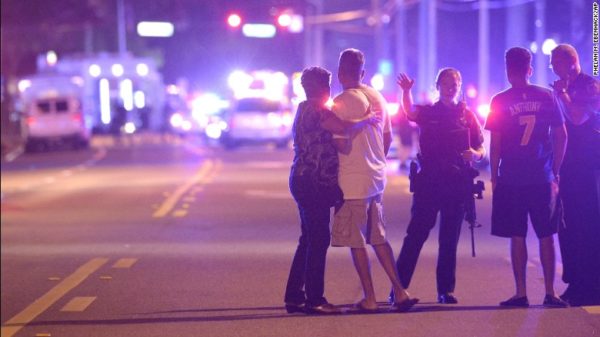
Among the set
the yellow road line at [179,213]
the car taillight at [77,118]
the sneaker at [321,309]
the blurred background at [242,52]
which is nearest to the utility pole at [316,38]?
the blurred background at [242,52]

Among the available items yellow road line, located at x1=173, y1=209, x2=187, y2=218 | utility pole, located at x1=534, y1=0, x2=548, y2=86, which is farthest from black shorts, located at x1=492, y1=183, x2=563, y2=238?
utility pole, located at x1=534, y1=0, x2=548, y2=86

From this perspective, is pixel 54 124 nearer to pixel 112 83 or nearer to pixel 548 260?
pixel 112 83

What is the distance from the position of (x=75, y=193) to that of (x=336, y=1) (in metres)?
39.6

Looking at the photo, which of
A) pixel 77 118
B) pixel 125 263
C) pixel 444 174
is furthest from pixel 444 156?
pixel 77 118

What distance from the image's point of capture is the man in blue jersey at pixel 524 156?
8.71 metres

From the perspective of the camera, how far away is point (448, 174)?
8.94m

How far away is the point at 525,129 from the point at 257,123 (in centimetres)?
3369

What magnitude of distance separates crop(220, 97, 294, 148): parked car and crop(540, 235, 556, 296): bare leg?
1307 inches

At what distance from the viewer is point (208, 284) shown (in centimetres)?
1079

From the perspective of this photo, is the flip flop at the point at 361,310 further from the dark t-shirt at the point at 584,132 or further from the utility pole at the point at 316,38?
the utility pole at the point at 316,38

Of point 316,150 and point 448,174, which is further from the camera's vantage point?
point 448,174

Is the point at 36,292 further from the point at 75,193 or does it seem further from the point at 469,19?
the point at 469,19

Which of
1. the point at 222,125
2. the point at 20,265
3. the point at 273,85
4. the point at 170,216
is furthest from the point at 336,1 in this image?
the point at 20,265

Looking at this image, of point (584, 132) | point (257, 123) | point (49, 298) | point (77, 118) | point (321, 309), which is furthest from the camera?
point (77, 118)
